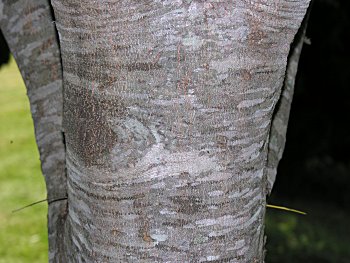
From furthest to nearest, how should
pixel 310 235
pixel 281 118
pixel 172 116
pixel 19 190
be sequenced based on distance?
pixel 19 190, pixel 310 235, pixel 281 118, pixel 172 116

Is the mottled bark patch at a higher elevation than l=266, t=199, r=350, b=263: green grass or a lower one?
higher

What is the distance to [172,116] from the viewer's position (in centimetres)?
144

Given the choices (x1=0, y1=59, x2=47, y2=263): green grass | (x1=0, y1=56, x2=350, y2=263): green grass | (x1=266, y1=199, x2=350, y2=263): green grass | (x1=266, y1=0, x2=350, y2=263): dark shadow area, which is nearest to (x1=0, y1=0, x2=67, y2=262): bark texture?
(x1=0, y1=59, x2=47, y2=263): green grass

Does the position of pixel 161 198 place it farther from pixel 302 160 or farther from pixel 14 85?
pixel 14 85

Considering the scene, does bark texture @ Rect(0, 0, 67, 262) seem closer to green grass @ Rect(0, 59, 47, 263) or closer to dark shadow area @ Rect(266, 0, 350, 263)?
green grass @ Rect(0, 59, 47, 263)

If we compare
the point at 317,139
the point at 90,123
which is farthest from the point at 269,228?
the point at 90,123

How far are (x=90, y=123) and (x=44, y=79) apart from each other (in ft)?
2.59

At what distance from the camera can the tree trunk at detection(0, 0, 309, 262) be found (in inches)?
55.1

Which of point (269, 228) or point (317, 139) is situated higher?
point (317, 139)

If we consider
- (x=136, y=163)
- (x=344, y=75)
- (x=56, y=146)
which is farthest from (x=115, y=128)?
(x=344, y=75)

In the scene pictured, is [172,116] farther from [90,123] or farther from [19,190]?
[19,190]

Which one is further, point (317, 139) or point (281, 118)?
point (317, 139)

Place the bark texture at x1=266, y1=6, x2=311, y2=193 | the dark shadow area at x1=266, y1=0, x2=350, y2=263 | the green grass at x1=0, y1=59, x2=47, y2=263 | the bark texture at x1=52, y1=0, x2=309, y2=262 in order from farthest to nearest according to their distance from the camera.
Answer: the green grass at x1=0, y1=59, x2=47, y2=263
the dark shadow area at x1=266, y1=0, x2=350, y2=263
the bark texture at x1=266, y1=6, x2=311, y2=193
the bark texture at x1=52, y1=0, x2=309, y2=262

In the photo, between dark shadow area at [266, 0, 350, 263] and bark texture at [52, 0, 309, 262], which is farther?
dark shadow area at [266, 0, 350, 263]
